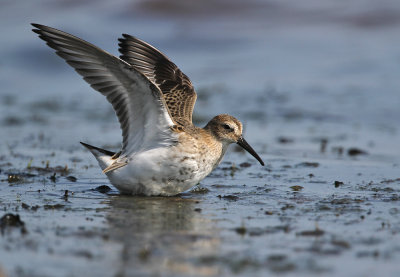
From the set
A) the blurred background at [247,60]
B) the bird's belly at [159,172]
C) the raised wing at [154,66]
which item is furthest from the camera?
the blurred background at [247,60]

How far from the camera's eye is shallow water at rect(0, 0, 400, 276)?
158 inches

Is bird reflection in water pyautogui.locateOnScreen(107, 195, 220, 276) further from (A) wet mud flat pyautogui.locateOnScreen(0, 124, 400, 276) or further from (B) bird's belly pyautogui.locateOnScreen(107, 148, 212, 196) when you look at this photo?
(B) bird's belly pyautogui.locateOnScreen(107, 148, 212, 196)

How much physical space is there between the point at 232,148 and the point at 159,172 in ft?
10.4

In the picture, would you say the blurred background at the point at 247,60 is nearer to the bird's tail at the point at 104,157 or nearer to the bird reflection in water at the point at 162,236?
the bird's tail at the point at 104,157

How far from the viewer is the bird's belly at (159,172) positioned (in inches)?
233

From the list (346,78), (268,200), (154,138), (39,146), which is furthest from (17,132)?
(346,78)

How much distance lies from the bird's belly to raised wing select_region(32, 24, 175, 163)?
0.13 m

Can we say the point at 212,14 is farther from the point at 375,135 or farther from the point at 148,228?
the point at 148,228

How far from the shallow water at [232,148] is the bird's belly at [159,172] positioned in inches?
6.7

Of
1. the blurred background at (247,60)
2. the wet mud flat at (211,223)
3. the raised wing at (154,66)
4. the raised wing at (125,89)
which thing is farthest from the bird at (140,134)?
the blurred background at (247,60)

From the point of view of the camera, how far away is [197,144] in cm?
609

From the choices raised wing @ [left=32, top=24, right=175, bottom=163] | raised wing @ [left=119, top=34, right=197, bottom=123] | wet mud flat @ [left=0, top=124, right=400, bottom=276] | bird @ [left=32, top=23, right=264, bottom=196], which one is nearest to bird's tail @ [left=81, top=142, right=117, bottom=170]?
bird @ [left=32, top=23, right=264, bottom=196]

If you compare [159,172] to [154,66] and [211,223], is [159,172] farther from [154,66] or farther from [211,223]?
[154,66]

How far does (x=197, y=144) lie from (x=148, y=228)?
160 cm
